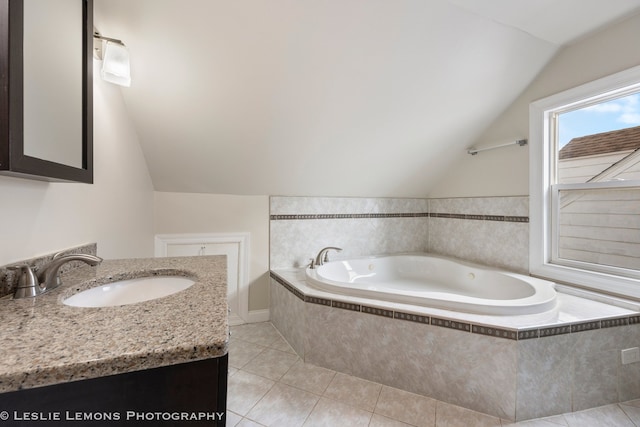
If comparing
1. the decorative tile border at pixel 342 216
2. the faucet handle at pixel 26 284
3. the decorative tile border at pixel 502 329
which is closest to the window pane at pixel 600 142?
the decorative tile border at pixel 502 329

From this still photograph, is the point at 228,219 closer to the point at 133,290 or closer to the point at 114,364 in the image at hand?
the point at 133,290

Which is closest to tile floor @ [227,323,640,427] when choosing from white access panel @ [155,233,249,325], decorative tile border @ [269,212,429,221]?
white access panel @ [155,233,249,325]

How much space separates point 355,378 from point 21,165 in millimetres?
1884

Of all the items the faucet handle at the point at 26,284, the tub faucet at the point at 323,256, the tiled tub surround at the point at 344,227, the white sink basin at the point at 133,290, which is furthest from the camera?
the tiled tub surround at the point at 344,227

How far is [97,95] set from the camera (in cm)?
139

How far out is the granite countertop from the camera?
462mm

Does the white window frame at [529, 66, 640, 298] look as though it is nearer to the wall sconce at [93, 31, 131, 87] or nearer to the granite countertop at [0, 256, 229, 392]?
the granite countertop at [0, 256, 229, 392]

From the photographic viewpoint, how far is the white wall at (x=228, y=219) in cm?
236

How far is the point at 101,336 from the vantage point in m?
0.56

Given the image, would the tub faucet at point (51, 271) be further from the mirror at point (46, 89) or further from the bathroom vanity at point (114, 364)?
the mirror at point (46, 89)

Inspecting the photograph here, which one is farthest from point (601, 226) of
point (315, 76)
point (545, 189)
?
point (315, 76)

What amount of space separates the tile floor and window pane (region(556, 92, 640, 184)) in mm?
1436

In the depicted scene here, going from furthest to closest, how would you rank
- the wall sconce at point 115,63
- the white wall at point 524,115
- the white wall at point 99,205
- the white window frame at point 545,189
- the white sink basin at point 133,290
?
1. the white window frame at point 545,189
2. the white wall at point 524,115
3. the wall sconce at point 115,63
4. the white sink basin at point 133,290
5. the white wall at point 99,205

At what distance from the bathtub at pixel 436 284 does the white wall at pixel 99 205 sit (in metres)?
1.32
